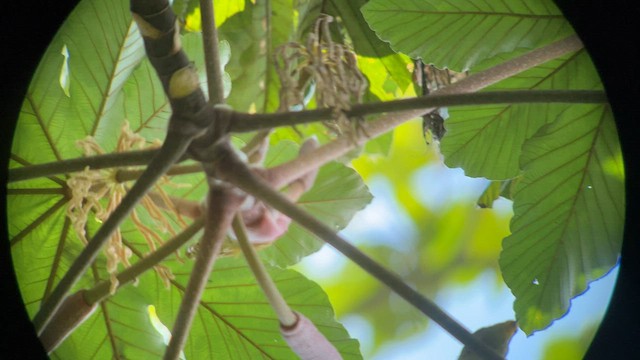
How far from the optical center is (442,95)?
1.47ft

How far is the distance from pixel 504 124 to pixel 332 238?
169 millimetres

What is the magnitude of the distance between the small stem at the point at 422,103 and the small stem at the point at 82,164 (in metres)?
0.07

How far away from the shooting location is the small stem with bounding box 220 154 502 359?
0.44 m

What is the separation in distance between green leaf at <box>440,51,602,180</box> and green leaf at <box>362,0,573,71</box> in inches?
1.1

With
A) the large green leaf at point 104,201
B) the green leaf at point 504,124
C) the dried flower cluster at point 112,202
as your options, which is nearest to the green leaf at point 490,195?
the green leaf at point 504,124

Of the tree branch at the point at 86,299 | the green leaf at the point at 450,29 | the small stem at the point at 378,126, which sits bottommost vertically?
the tree branch at the point at 86,299

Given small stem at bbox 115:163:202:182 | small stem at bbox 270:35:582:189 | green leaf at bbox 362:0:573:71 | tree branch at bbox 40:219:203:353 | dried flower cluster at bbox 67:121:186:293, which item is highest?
green leaf at bbox 362:0:573:71

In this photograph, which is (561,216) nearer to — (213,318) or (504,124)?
(504,124)

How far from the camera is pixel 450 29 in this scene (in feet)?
1.68

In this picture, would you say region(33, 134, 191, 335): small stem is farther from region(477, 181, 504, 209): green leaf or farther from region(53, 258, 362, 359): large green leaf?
region(477, 181, 504, 209): green leaf

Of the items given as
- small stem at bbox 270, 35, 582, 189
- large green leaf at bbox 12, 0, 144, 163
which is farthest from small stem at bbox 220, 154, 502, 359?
large green leaf at bbox 12, 0, 144, 163

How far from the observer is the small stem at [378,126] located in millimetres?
453

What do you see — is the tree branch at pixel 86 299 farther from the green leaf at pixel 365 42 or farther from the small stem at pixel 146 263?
the green leaf at pixel 365 42

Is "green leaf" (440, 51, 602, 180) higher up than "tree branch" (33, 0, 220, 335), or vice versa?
"green leaf" (440, 51, 602, 180)
